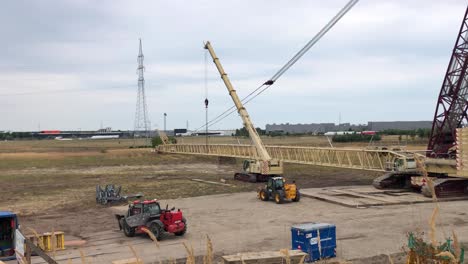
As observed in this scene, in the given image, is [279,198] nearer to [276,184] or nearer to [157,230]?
[276,184]

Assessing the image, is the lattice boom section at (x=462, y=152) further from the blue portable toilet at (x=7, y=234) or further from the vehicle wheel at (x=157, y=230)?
the blue portable toilet at (x=7, y=234)

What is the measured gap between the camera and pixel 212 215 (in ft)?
82.0

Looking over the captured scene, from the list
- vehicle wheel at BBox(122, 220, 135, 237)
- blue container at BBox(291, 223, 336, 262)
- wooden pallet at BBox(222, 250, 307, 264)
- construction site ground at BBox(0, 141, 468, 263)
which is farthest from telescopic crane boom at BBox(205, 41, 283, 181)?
wooden pallet at BBox(222, 250, 307, 264)

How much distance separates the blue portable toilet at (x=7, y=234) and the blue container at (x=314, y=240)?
9.50 metres

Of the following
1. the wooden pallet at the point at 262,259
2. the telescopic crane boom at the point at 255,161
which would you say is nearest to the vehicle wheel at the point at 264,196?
the telescopic crane boom at the point at 255,161

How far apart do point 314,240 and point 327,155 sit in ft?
77.9

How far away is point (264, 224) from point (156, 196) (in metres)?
12.5

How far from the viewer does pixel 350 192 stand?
31.9m

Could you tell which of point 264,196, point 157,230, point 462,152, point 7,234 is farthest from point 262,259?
point 462,152

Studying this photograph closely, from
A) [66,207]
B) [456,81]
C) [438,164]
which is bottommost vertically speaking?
[66,207]

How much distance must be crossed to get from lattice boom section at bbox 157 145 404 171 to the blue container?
724 inches

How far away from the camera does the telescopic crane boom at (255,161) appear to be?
40.2 m

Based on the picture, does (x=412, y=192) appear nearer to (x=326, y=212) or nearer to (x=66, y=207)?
(x=326, y=212)

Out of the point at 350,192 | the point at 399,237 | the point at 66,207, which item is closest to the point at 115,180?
the point at 66,207
